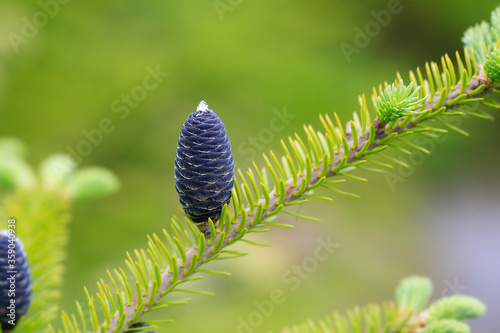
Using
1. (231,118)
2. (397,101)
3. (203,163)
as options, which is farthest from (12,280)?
(231,118)

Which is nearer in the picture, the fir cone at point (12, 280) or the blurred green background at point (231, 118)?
the fir cone at point (12, 280)

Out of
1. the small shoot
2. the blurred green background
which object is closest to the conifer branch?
the small shoot

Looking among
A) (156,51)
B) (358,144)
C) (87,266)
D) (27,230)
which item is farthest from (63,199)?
(156,51)

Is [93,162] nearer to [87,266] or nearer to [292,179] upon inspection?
[87,266]

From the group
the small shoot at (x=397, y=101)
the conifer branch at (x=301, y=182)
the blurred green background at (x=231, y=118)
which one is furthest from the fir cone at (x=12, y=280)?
the blurred green background at (x=231, y=118)

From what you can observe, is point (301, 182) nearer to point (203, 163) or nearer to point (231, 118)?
point (203, 163)

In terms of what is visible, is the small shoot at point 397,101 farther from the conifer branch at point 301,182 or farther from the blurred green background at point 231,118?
the blurred green background at point 231,118
